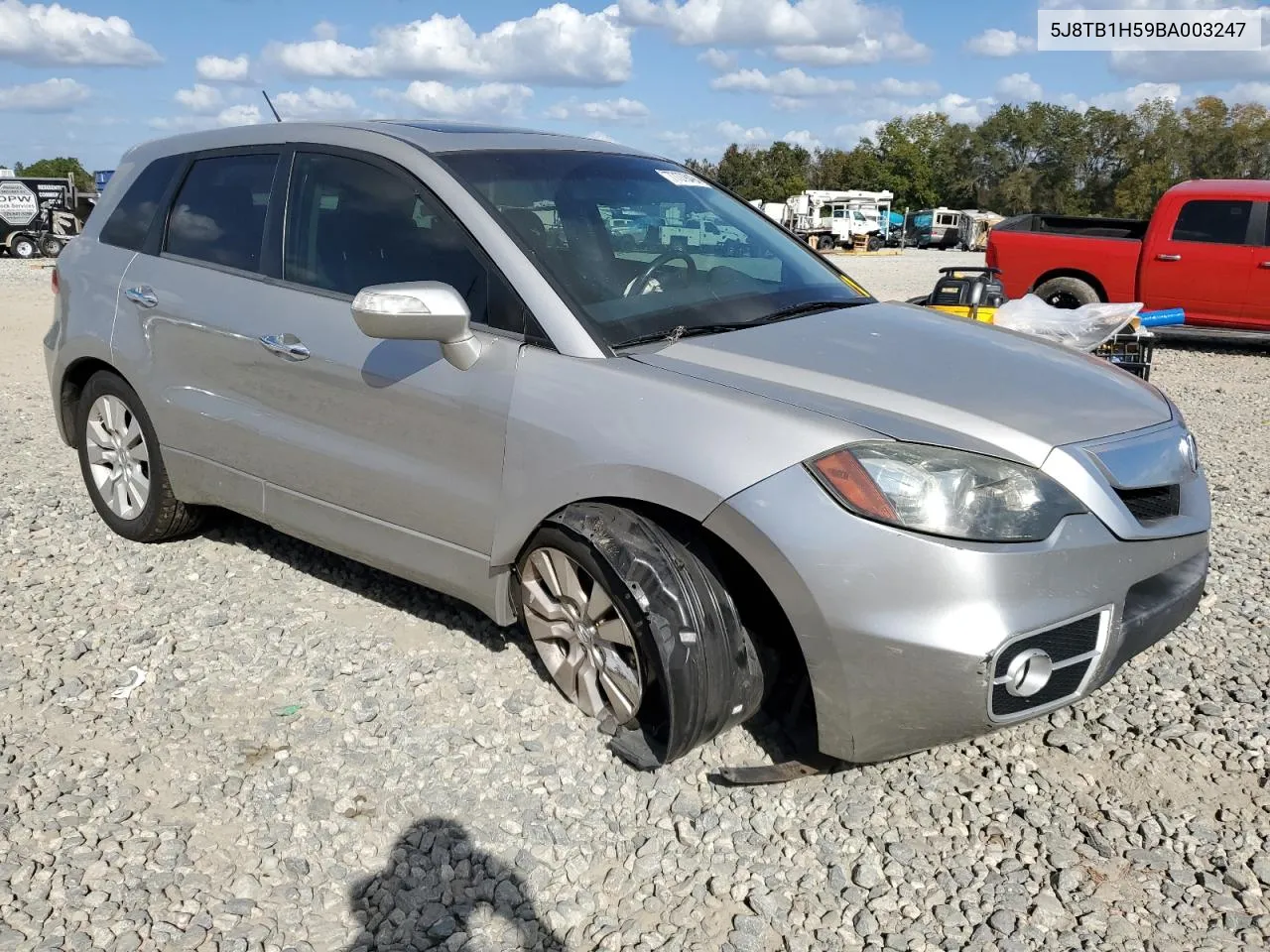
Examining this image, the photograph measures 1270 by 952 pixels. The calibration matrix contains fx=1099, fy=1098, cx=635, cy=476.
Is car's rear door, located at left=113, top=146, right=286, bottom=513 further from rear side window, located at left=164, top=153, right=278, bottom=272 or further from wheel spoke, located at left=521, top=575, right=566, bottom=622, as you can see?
wheel spoke, located at left=521, top=575, right=566, bottom=622

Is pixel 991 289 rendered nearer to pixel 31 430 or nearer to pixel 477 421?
pixel 477 421

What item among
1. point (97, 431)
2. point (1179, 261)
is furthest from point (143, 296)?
point (1179, 261)

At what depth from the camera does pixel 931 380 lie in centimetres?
304

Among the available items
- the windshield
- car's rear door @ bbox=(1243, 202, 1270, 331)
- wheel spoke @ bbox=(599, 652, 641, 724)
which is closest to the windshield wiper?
the windshield

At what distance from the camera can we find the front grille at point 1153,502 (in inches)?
114

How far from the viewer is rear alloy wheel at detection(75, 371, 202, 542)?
4.64 meters

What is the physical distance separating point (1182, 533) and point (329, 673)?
8.85 feet

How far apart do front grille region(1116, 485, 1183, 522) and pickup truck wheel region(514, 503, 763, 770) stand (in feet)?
3.51

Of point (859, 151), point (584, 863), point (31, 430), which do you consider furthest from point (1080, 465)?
point (859, 151)

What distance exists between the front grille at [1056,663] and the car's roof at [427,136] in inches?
94.2

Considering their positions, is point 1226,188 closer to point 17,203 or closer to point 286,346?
point 286,346

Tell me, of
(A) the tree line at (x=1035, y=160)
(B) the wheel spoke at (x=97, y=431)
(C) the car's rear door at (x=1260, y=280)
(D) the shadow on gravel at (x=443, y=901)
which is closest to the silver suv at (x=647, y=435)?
(B) the wheel spoke at (x=97, y=431)

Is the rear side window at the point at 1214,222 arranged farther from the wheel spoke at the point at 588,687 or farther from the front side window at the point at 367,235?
the wheel spoke at the point at 588,687

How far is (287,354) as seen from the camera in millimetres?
3822
